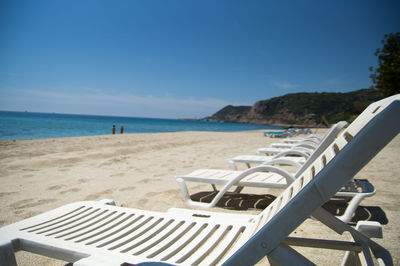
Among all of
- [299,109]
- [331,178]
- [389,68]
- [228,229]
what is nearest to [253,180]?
[228,229]

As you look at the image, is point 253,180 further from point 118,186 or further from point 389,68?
point 389,68

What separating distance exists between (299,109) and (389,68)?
6693 centimetres

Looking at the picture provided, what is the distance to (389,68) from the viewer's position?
1697 cm

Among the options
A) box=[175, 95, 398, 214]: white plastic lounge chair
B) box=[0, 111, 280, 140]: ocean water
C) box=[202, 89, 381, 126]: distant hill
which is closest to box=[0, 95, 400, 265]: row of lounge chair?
box=[175, 95, 398, 214]: white plastic lounge chair

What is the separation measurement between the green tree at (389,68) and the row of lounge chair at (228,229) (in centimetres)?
2011

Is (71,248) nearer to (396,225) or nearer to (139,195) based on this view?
(139,195)

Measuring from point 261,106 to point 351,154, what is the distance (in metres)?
111

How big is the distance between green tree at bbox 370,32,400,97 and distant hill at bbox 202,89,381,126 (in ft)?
52.7

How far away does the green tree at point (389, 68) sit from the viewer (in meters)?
16.8

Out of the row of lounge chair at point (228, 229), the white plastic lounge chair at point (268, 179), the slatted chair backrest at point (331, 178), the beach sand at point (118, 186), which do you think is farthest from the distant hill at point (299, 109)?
the slatted chair backrest at point (331, 178)

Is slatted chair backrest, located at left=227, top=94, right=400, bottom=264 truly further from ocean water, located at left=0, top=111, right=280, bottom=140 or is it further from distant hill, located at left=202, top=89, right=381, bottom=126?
distant hill, located at left=202, top=89, right=381, bottom=126

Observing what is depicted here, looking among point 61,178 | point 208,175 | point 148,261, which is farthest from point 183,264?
point 61,178

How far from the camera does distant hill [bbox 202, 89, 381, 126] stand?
59.9 m

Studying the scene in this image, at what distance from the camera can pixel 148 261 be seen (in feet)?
4.11
